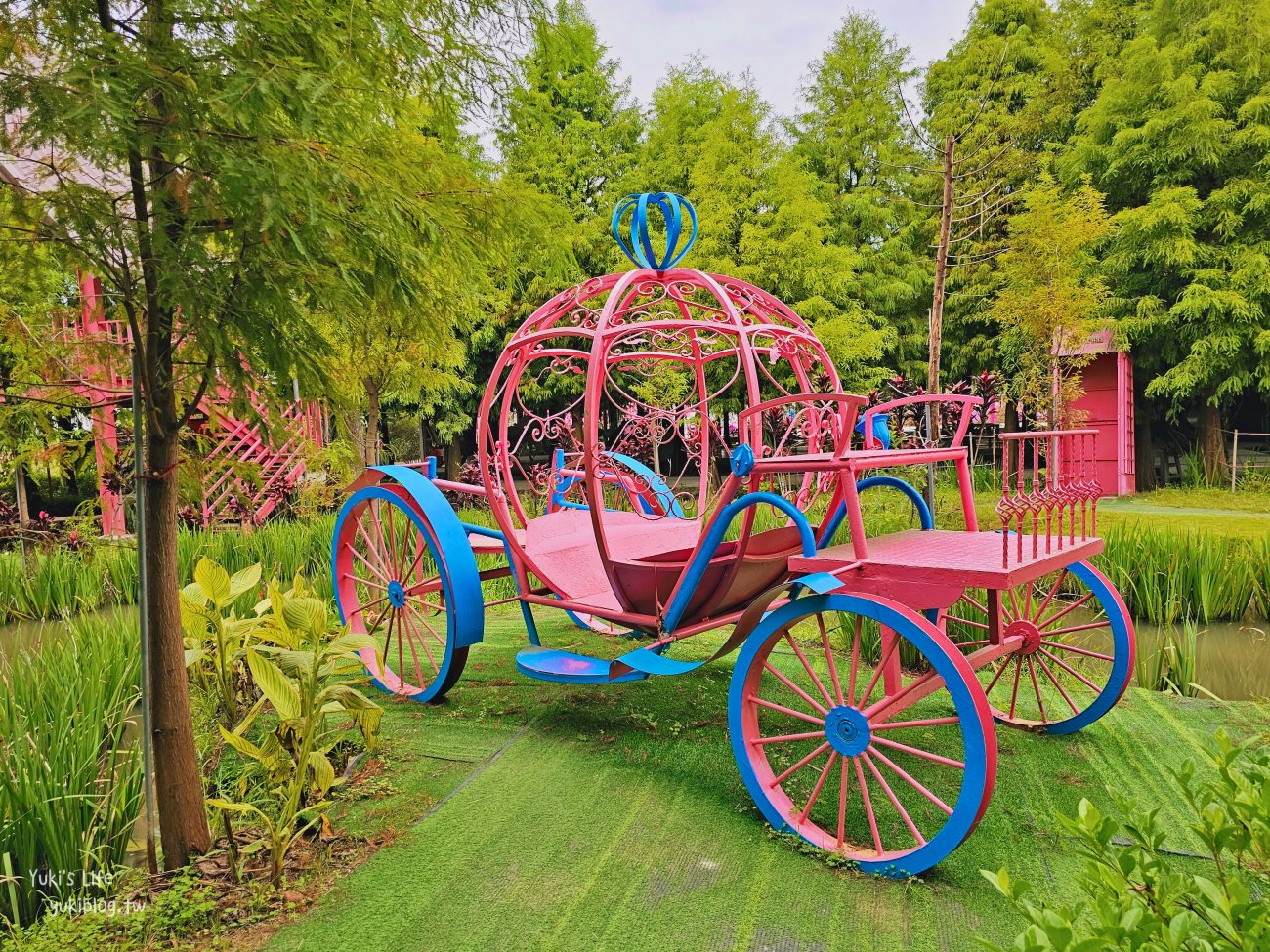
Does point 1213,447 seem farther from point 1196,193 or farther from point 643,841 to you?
point 643,841

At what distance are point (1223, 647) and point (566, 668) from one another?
3.98m

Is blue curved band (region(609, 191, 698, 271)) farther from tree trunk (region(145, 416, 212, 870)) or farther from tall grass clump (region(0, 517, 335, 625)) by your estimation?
tall grass clump (region(0, 517, 335, 625))

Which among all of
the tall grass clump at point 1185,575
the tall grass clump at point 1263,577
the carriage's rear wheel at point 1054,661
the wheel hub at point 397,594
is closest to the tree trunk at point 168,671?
the wheel hub at point 397,594

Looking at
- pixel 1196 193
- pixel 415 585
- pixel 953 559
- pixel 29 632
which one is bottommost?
pixel 29 632

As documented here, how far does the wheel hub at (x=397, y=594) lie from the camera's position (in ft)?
12.3

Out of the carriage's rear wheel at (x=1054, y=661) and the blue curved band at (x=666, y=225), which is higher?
the blue curved band at (x=666, y=225)

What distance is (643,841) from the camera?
2.43 meters

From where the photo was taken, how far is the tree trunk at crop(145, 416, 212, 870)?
2141 millimetres

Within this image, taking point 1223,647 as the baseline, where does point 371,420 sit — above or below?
above

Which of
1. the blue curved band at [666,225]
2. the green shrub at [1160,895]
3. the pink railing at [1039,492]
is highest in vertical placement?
the blue curved band at [666,225]

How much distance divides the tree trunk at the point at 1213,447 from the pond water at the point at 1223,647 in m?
8.41

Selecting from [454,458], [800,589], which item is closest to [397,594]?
[800,589]

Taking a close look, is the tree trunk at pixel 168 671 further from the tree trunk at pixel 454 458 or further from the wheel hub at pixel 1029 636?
the tree trunk at pixel 454 458

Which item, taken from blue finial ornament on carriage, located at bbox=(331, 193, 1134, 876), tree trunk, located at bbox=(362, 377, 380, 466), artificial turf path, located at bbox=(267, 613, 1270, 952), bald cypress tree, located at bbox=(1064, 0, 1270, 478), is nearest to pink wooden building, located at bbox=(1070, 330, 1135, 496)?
bald cypress tree, located at bbox=(1064, 0, 1270, 478)
